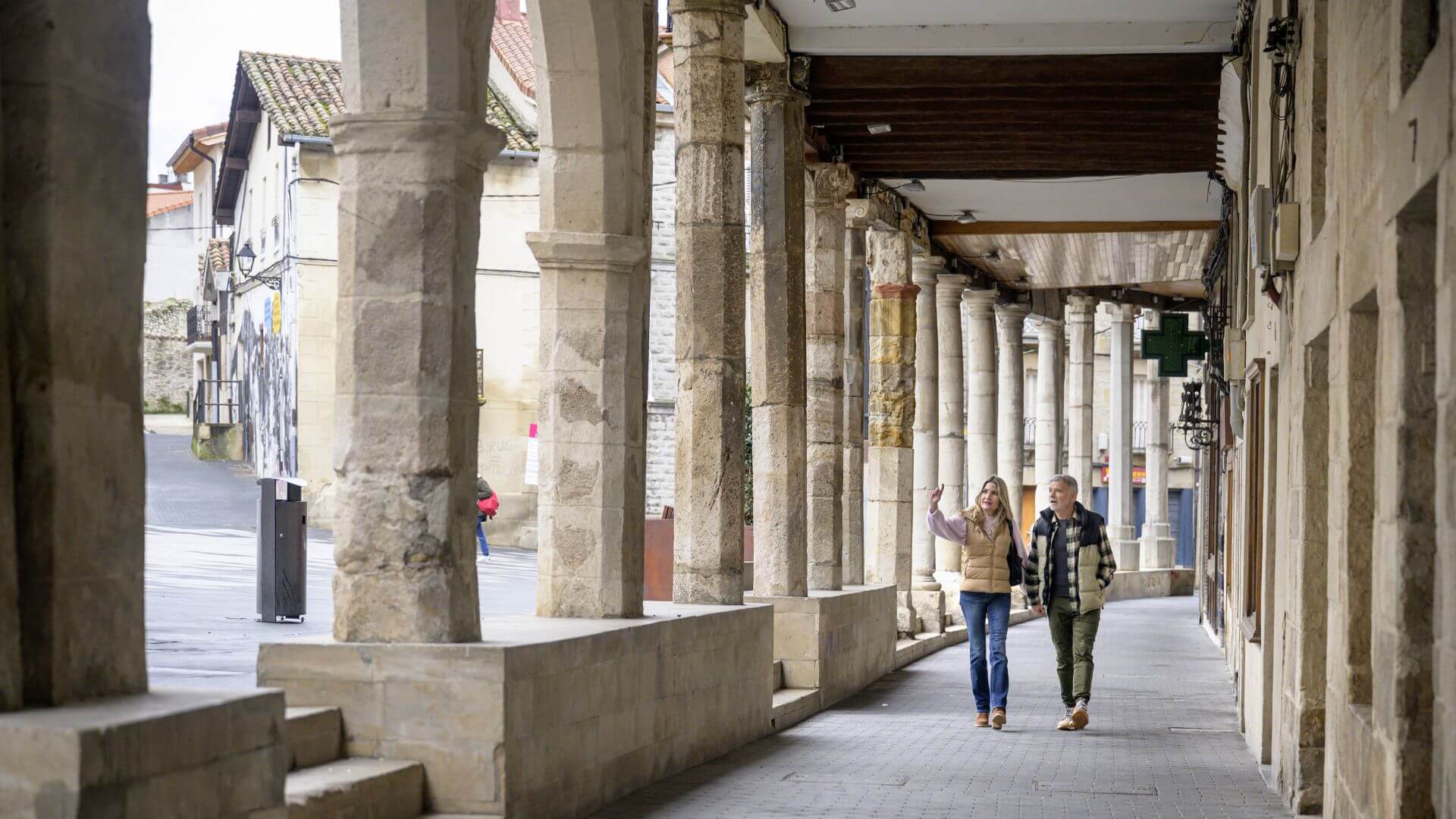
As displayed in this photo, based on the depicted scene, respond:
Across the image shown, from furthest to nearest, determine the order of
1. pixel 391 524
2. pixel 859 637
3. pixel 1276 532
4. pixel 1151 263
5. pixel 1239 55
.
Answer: pixel 1151 263 → pixel 859 637 → pixel 1239 55 → pixel 1276 532 → pixel 391 524

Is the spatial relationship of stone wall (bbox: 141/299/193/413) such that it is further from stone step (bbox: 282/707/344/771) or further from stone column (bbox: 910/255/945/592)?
stone step (bbox: 282/707/344/771)

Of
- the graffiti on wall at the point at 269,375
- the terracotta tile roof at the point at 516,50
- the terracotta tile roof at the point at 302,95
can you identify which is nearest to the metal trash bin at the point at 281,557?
the terracotta tile roof at the point at 302,95

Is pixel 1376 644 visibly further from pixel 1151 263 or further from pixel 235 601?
pixel 1151 263

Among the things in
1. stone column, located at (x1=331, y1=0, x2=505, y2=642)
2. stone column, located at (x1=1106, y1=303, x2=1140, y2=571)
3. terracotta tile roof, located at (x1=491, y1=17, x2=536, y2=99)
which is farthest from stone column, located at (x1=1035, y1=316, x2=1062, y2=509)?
stone column, located at (x1=331, y1=0, x2=505, y2=642)

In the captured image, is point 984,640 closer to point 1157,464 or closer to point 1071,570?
point 1071,570

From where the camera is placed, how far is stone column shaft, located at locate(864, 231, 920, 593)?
683 inches

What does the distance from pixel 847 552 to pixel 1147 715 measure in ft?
13.2

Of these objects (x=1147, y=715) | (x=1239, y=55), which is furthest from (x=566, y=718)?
(x=1239, y=55)

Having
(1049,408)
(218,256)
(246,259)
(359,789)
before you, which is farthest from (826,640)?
(218,256)

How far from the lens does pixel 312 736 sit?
5707 millimetres

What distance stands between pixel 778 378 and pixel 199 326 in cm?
3545

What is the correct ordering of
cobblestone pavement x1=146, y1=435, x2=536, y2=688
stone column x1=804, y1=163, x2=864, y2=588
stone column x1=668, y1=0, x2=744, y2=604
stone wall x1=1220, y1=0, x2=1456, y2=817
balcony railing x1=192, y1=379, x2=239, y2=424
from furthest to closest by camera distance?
balcony railing x1=192, y1=379, x2=239, y2=424 < stone column x1=804, y1=163, x2=864, y2=588 < stone column x1=668, y1=0, x2=744, y2=604 < cobblestone pavement x1=146, y1=435, x2=536, y2=688 < stone wall x1=1220, y1=0, x2=1456, y2=817

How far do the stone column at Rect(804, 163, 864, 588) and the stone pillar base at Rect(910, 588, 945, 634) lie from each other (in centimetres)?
468

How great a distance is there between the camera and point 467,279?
6.23 meters
